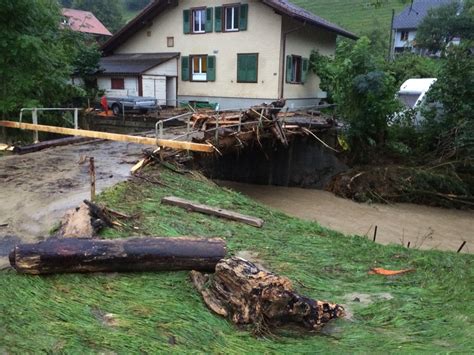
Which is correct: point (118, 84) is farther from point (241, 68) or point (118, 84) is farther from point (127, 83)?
point (241, 68)

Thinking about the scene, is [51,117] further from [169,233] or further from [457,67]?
[457,67]

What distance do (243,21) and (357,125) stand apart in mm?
10131

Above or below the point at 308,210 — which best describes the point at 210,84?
above

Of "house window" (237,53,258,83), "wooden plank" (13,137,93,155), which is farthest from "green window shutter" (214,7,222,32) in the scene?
"wooden plank" (13,137,93,155)

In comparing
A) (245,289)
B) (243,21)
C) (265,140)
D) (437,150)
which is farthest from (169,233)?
(243,21)

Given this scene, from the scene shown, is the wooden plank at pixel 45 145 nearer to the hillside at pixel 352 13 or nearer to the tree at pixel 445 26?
the tree at pixel 445 26

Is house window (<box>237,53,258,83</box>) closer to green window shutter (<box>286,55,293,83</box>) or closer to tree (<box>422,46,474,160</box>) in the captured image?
green window shutter (<box>286,55,293,83</box>)

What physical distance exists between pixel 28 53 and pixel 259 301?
10.7 m

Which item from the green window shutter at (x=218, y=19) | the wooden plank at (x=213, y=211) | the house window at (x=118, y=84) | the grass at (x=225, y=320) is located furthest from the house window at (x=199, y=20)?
the grass at (x=225, y=320)

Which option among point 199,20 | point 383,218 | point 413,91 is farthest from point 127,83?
point 383,218

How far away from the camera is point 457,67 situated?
14.7 meters

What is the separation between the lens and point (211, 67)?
963 inches

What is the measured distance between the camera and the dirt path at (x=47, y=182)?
6.41 m

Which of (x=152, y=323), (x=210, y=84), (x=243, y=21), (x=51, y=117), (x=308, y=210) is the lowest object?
(x=308, y=210)
